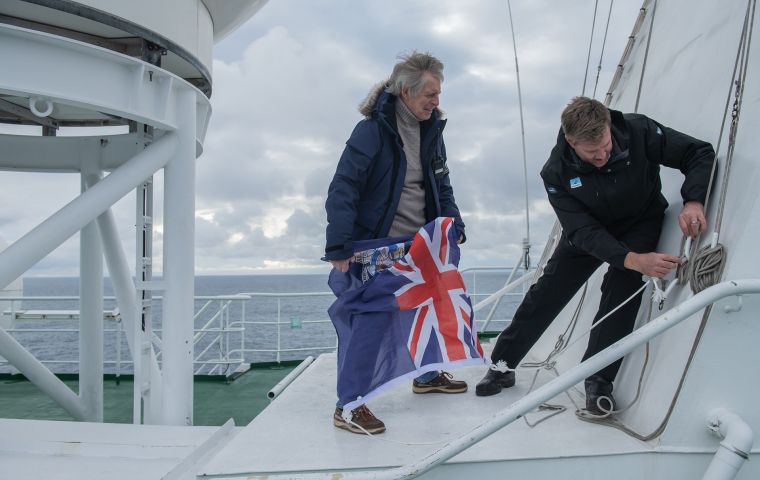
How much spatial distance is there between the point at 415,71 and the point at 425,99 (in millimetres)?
124

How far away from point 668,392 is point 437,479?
35.5 inches

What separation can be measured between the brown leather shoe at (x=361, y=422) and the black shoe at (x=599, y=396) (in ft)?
2.89

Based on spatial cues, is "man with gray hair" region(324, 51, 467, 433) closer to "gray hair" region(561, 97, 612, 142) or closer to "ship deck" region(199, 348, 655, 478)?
"ship deck" region(199, 348, 655, 478)

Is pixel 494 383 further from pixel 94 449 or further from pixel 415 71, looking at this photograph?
pixel 94 449

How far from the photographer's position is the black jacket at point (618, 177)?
246cm

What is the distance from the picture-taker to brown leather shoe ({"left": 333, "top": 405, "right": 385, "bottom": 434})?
2.48 meters

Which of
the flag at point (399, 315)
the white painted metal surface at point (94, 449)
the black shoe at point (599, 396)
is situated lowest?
the white painted metal surface at point (94, 449)

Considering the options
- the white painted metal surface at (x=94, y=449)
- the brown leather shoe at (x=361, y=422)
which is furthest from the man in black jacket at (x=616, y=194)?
the white painted metal surface at (x=94, y=449)

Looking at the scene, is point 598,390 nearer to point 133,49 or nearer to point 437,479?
point 437,479

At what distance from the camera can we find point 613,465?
83.9 inches

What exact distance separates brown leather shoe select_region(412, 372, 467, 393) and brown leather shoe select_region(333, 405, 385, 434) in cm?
64

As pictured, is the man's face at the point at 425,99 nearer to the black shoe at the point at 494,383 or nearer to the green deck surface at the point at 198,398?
the black shoe at the point at 494,383

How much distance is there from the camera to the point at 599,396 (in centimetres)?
256

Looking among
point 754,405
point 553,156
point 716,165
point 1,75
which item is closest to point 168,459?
point 1,75
